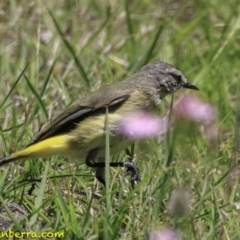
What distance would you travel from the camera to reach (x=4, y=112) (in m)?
6.29

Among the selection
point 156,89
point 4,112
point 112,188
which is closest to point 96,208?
point 112,188

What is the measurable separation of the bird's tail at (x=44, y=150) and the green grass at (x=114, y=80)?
110 millimetres

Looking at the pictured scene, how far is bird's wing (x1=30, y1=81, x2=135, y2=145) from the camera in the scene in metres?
5.22

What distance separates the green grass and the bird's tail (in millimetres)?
110

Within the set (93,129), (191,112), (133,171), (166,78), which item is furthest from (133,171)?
(191,112)

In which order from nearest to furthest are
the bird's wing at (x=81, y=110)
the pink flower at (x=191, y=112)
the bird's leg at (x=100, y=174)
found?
1. the pink flower at (x=191, y=112)
2. the bird's leg at (x=100, y=174)
3. the bird's wing at (x=81, y=110)

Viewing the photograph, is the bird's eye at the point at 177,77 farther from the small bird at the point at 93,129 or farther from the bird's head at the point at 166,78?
the small bird at the point at 93,129

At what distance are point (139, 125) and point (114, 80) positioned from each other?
169cm

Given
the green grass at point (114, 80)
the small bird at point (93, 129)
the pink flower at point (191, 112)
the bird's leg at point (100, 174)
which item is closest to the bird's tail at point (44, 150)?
the small bird at point (93, 129)

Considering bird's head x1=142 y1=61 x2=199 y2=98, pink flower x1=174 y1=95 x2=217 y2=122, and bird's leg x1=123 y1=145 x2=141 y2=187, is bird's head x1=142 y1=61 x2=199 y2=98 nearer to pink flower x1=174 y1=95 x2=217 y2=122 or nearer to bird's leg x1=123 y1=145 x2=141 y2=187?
bird's leg x1=123 y1=145 x2=141 y2=187

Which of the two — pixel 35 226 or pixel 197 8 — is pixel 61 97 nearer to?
pixel 197 8

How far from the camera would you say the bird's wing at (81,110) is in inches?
206

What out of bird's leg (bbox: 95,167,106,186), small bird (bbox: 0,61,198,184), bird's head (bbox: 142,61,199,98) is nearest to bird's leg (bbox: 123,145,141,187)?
small bird (bbox: 0,61,198,184)

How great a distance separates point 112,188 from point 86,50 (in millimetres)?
2681
